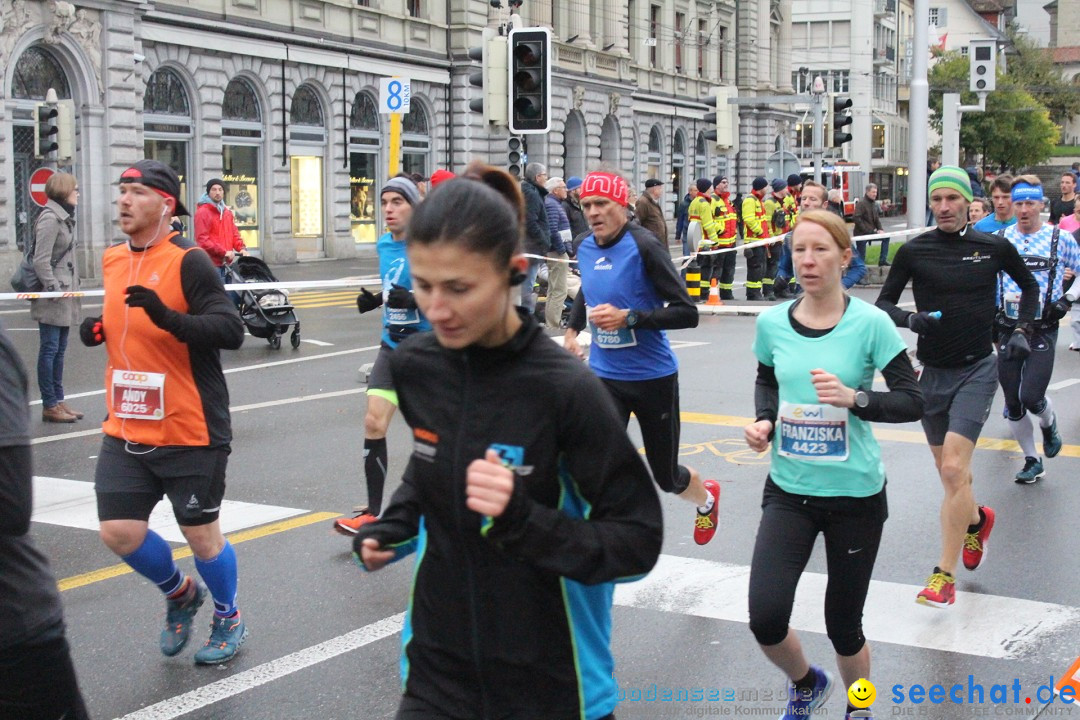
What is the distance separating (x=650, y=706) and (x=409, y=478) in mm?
2366

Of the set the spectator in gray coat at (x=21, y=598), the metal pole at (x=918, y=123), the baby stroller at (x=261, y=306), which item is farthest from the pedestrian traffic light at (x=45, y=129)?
the spectator in gray coat at (x=21, y=598)

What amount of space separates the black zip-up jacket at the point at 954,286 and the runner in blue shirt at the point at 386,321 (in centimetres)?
236

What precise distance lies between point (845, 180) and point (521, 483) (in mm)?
59162

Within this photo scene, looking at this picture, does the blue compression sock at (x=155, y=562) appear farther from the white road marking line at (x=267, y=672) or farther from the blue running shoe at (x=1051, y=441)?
the blue running shoe at (x=1051, y=441)

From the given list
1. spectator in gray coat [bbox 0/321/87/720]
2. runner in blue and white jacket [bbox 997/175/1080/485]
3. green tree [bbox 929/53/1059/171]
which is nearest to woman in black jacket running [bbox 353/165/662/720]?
spectator in gray coat [bbox 0/321/87/720]

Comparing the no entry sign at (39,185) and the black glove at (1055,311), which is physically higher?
the no entry sign at (39,185)

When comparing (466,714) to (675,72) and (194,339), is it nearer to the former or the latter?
(194,339)

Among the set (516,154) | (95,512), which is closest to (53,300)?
(95,512)

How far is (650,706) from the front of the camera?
193 inches

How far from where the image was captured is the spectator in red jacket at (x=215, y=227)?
1656 cm

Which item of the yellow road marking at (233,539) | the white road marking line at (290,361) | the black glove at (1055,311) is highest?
the black glove at (1055,311)

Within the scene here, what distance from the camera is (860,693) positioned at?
442cm

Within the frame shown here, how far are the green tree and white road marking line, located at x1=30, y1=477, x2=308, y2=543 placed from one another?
78.7 metres

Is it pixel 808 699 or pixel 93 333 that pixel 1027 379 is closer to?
pixel 808 699
